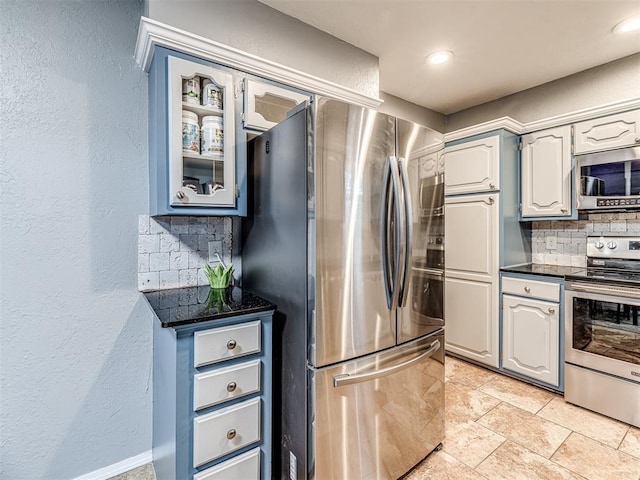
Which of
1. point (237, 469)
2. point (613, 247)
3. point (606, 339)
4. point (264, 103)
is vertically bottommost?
point (237, 469)

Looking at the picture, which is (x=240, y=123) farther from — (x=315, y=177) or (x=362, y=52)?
(x=362, y=52)

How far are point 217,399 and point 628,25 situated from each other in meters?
3.26

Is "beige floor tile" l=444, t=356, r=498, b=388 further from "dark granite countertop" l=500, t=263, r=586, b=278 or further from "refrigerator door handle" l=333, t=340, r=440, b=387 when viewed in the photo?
"refrigerator door handle" l=333, t=340, r=440, b=387

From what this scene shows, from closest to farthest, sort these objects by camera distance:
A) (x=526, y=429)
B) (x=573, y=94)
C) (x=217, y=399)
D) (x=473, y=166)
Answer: (x=217, y=399) → (x=526, y=429) → (x=573, y=94) → (x=473, y=166)

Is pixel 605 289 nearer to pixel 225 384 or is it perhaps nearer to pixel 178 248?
pixel 225 384

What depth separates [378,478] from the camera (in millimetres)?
1530

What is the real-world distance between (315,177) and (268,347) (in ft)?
2.58

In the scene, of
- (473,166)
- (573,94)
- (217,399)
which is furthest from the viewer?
(473,166)

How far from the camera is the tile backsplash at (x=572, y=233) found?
2609mm

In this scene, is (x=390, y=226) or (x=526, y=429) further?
(x=526, y=429)

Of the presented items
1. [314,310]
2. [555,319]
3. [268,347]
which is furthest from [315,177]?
[555,319]

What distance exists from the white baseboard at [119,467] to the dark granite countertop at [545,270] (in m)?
2.85

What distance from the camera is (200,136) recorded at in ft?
5.35

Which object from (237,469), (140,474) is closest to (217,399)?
(237,469)
